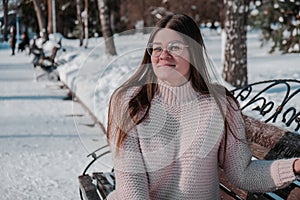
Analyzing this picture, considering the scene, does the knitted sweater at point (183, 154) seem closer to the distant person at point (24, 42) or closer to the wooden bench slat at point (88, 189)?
the wooden bench slat at point (88, 189)

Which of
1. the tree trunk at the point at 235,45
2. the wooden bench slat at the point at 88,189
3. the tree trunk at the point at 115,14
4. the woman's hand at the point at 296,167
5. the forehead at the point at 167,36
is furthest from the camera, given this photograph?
the tree trunk at the point at 115,14

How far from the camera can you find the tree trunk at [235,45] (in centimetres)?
957

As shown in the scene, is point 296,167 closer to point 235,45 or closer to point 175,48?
point 175,48

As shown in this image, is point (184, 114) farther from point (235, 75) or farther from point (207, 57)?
point (235, 75)

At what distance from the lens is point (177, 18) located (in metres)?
2.29

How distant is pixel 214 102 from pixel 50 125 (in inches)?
241

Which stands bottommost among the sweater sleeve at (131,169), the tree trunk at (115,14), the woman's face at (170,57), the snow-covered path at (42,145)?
the tree trunk at (115,14)

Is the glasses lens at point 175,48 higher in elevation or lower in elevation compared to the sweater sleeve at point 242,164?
higher

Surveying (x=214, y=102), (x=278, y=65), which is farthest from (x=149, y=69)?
(x=278, y=65)

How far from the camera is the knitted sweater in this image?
225cm

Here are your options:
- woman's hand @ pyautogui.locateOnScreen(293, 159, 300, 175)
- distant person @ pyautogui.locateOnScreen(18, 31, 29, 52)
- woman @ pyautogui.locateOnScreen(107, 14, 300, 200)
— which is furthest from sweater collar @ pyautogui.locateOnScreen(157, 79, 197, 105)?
distant person @ pyautogui.locateOnScreen(18, 31, 29, 52)

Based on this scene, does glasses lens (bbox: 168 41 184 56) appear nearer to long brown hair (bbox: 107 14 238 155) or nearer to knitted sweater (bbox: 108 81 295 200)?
long brown hair (bbox: 107 14 238 155)

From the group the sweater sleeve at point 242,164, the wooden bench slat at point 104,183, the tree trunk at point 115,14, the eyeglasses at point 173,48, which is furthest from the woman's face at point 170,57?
the tree trunk at point 115,14

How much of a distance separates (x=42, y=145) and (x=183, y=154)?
4.76 metres
